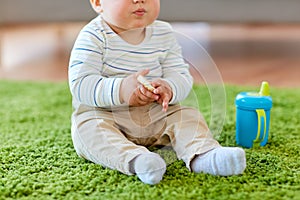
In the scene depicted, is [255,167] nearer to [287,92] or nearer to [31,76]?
[287,92]

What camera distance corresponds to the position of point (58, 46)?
2.52m

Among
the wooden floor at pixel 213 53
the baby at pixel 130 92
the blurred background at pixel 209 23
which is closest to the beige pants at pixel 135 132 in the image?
the baby at pixel 130 92

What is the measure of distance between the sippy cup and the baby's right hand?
0.21m

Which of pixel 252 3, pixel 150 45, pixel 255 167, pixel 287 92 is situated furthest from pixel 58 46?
pixel 255 167

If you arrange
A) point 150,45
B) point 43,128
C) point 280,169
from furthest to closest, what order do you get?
point 43,128, point 150,45, point 280,169

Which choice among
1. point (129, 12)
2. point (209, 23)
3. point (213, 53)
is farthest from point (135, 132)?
point (213, 53)

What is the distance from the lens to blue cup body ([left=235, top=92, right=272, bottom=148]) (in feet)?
3.10

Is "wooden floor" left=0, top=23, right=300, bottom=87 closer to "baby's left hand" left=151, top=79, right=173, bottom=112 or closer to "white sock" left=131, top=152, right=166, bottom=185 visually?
"baby's left hand" left=151, top=79, right=173, bottom=112

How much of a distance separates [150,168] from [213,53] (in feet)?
5.10

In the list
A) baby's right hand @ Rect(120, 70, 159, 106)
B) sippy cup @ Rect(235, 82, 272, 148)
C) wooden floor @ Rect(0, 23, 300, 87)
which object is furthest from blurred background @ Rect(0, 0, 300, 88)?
baby's right hand @ Rect(120, 70, 159, 106)

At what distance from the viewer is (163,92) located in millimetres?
855

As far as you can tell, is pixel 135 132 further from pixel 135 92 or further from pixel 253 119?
pixel 253 119

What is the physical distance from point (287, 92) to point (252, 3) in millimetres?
531

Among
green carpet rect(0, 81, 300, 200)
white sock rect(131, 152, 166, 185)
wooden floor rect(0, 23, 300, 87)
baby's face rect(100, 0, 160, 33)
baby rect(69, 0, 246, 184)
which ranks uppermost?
baby's face rect(100, 0, 160, 33)
